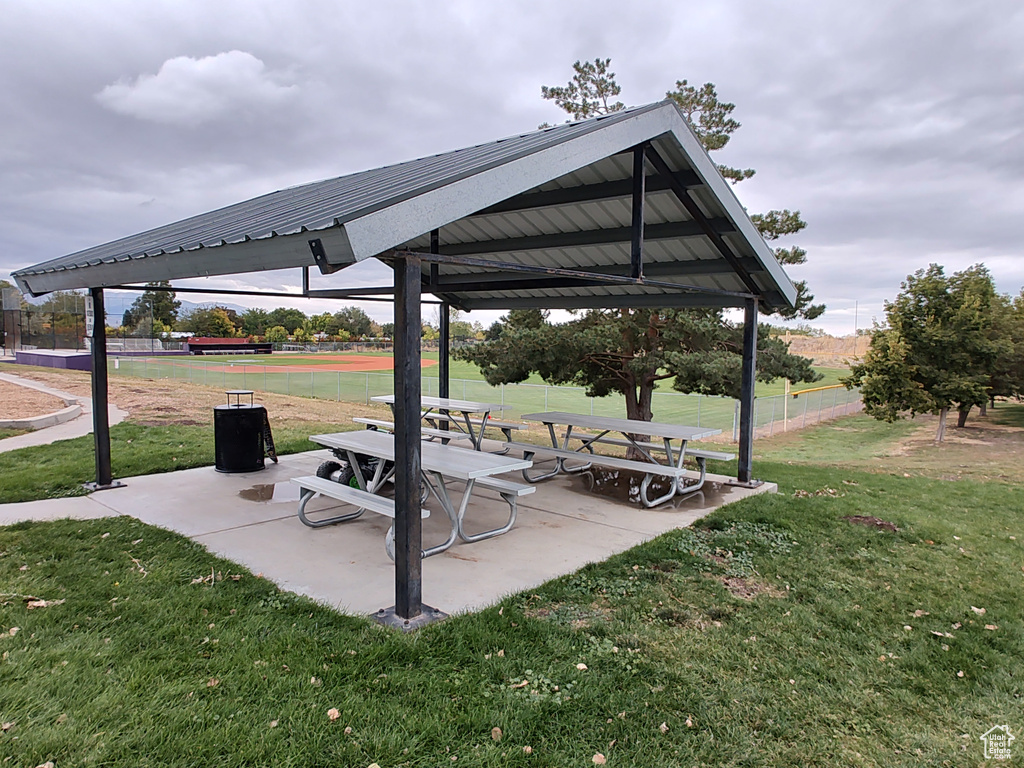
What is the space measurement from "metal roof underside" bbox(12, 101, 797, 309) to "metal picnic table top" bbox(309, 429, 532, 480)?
4.91ft

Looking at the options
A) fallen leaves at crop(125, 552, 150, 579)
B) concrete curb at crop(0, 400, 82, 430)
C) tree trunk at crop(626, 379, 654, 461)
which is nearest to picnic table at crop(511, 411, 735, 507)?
tree trunk at crop(626, 379, 654, 461)

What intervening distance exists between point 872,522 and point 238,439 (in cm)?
672

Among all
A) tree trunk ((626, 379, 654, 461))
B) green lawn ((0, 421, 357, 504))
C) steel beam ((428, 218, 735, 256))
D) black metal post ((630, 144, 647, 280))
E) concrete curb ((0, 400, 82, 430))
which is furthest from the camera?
tree trunk ((626, 379, 654, 461))

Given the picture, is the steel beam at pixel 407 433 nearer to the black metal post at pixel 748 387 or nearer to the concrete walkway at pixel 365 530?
the concrete walkway at pixel 365 530

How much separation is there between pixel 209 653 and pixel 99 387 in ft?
13.9

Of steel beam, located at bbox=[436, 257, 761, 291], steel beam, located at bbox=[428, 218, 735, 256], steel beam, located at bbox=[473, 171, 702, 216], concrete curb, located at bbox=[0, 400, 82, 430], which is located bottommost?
concrete curb, located at bbox=[0, 400, 82, 430]

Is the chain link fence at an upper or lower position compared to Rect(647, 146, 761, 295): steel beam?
lower

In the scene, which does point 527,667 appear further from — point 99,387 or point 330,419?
point 330,419

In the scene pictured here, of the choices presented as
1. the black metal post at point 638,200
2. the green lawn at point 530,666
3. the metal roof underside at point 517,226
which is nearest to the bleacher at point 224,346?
the metal roof underside at point 517,226

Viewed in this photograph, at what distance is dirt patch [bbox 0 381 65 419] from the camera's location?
38.1 ft

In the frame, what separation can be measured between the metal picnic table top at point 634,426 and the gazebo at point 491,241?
88 cm

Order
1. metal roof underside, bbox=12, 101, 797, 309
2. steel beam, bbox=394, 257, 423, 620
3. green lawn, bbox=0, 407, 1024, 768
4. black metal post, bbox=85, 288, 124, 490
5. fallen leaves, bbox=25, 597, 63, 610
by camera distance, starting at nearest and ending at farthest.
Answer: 1. green lawn, bbox=0, 407, 1024, 768
2. metal roof underside, bbox=12, 101, 797, 309
3. steel beam, bbox=394, 257, 423, 620
4. fallen leaves, bbox=25, 597, 63, 610
5. black metal post, bbox=85, 288, 124, 490

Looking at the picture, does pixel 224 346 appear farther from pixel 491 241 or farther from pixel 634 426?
pixel 634 426

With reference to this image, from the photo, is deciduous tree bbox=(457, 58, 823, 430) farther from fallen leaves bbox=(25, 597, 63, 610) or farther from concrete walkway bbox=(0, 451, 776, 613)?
A: fallen leaves bbox=(25, 597, 63, 610)
